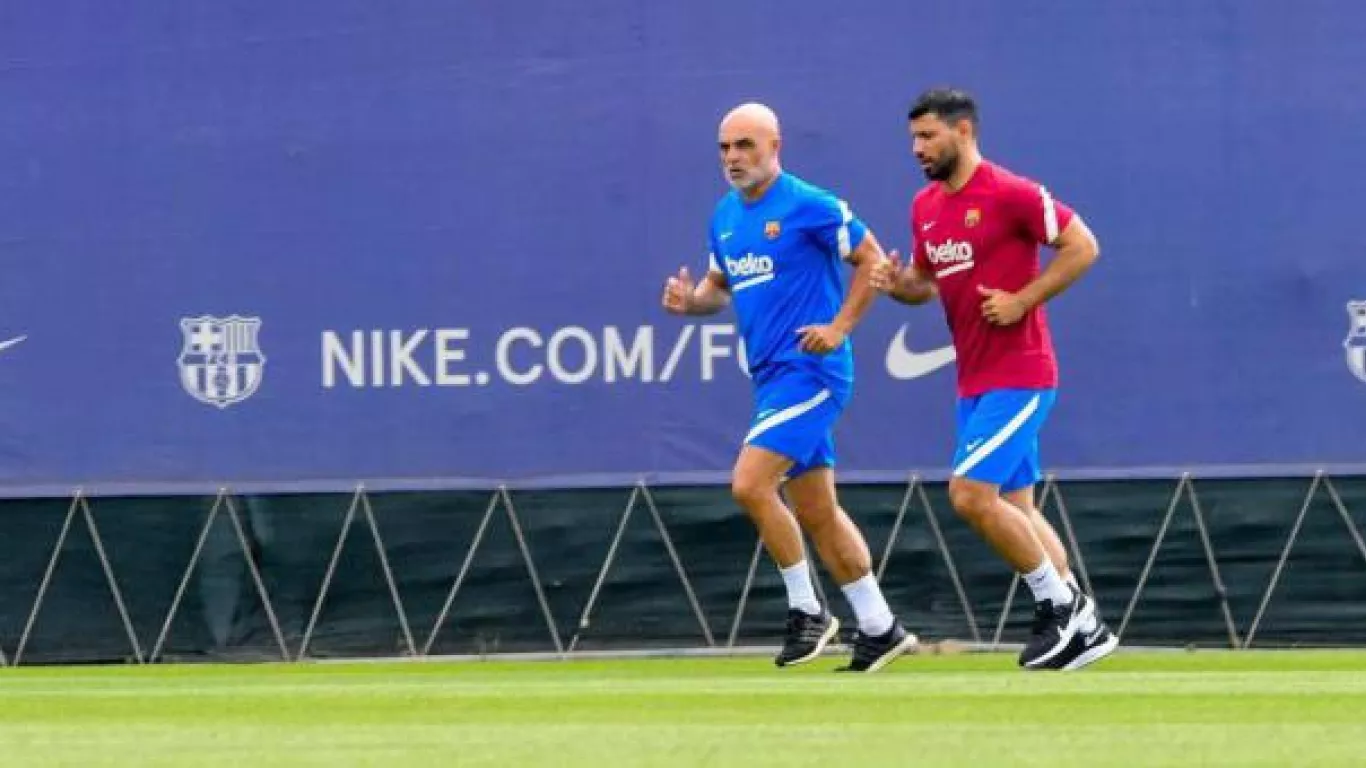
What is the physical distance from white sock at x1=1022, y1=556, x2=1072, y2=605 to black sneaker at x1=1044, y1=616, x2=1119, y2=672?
0.14 metres

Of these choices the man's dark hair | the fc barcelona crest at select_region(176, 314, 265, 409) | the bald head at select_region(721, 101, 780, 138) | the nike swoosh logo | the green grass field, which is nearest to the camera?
the green grass field

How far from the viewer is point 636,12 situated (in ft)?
43.8

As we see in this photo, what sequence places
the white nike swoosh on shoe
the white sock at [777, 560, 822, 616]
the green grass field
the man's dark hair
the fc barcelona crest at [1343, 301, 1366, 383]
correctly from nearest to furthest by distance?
1. the green grass field
2. the man's dark hair
3. the white nike swoosh on shoe
4. the white sock at [777, 560, 822, 616]
5. the fc barcelona crest at [1343, 301, 1366, 383]

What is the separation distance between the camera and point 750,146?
10.6 meters

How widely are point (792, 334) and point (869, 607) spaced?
3.22ft

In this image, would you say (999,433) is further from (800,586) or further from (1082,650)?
(800,586)

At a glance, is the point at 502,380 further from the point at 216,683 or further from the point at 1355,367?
the point at 1355,367

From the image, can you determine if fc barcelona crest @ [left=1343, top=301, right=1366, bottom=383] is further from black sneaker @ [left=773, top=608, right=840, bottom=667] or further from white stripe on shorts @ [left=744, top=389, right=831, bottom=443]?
white stripe on shorts @ [left=744, top=389, right=831, bottom=443]

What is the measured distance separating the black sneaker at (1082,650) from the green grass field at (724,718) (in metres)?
0.09

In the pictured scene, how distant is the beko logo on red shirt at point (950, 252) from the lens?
10.0 m

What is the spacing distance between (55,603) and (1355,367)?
579 centimetres

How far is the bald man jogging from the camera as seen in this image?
10586 millimetres

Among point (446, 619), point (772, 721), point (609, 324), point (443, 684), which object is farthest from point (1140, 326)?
point (772, 721)

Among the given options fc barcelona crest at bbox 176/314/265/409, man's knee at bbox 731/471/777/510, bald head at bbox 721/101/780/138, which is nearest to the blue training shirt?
bald head at bbox 721/101/780/138
